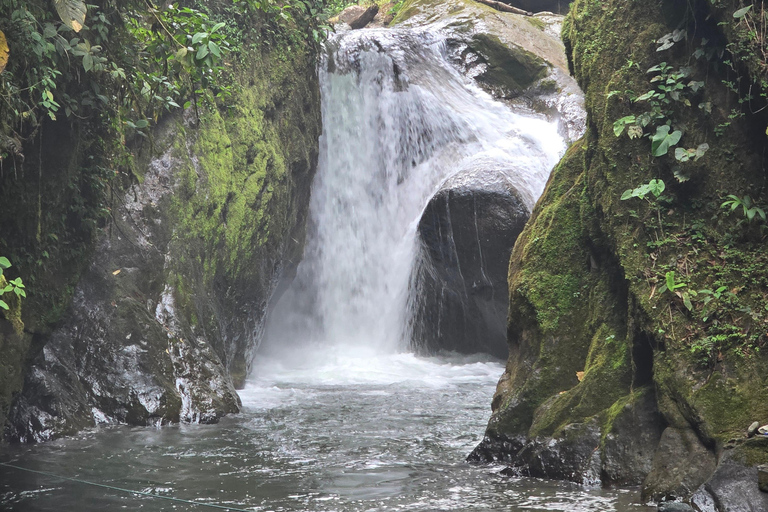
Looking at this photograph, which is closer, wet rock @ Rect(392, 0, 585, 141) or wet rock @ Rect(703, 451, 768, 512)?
wet rock @ Rect(703, 451, 768, 512)

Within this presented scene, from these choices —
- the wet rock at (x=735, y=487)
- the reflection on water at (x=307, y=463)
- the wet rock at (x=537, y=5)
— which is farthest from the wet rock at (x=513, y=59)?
the wet rock at (x=735, y=487)

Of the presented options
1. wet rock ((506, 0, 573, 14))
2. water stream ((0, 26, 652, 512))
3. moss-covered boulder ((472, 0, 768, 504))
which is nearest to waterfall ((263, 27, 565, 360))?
water stream ((0, 26, 652, 512))

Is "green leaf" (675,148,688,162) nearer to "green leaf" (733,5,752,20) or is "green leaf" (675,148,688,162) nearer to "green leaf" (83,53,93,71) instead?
"green leaf" (733,5,752,20)

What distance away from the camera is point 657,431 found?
4719 mm

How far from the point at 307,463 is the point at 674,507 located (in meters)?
3.08

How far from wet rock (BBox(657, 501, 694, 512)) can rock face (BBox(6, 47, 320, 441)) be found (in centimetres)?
538

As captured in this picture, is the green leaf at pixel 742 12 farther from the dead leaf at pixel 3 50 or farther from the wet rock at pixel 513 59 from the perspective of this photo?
the wet rock at pixel 513 59

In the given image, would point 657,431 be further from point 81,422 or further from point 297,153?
point 297,153

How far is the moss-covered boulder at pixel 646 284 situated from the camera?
14.3ft

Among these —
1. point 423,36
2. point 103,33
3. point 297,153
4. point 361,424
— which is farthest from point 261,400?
point 423,36

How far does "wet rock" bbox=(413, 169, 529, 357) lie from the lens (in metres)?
12.2

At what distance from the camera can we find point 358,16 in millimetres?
21859

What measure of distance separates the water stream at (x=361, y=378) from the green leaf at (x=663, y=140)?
2364mm

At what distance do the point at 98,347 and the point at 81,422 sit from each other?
894 millimetres
